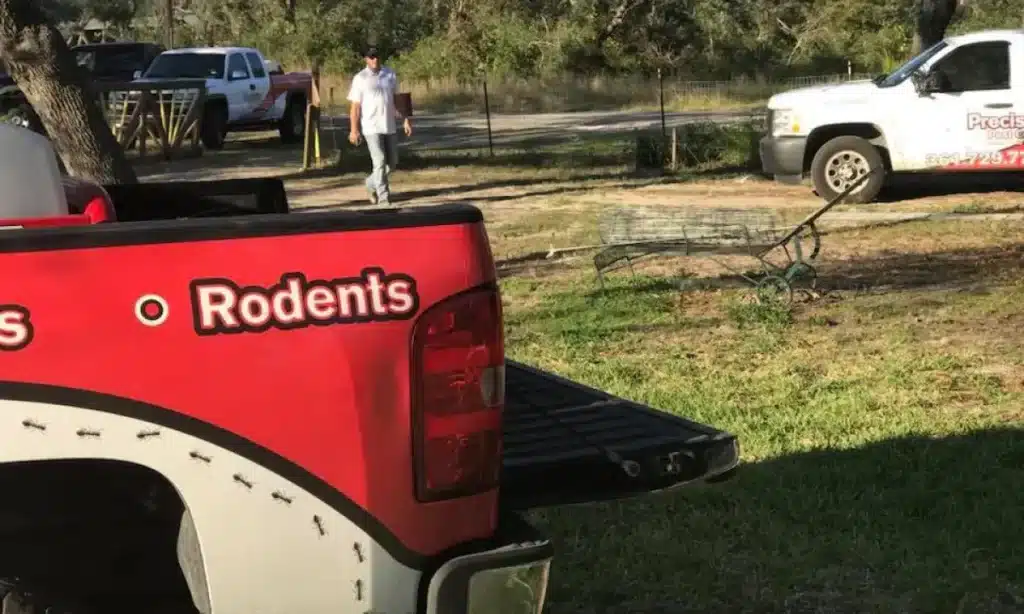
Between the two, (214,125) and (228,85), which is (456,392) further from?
(228,85)

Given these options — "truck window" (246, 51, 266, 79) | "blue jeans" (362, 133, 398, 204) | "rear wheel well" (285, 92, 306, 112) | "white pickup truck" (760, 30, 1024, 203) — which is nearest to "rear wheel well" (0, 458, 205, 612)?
"blue jeans" (362, 133, 398, 204)

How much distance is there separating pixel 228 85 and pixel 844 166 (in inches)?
546

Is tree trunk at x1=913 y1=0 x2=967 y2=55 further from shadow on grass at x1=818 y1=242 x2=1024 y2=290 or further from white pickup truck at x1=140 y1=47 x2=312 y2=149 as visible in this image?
white pickup truck at x1=140 y1=47 x2=312 y2=149

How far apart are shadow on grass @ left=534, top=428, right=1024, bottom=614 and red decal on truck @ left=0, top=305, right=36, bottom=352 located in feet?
8.39

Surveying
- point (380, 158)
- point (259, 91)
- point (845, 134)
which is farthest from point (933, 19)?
point (259, 91)

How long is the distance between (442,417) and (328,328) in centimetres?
27

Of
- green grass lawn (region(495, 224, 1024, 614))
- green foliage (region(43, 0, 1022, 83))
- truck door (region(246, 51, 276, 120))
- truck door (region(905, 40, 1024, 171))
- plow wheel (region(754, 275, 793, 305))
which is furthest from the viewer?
green foliage (region(43, 0, 1022, 83))

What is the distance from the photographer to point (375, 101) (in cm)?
1444

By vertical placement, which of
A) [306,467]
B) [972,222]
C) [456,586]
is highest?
[306,467]

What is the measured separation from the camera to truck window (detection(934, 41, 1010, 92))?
46.7 ft

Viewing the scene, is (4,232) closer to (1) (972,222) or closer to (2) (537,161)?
(1) (972,222)

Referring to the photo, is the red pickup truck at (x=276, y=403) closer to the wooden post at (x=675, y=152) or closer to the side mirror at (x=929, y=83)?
the side mirror at (x=929, y=83)

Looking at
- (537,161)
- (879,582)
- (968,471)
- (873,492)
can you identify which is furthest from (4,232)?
(537,161)

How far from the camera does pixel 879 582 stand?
4633 millimetres
